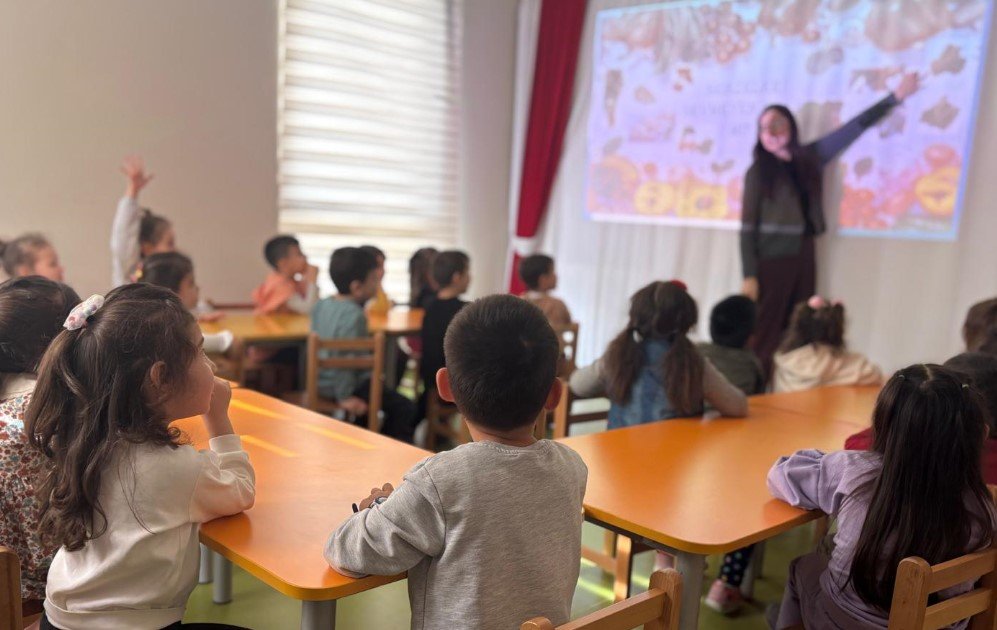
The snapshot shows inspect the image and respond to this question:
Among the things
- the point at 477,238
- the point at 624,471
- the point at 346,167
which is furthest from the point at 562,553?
the point at 477,238

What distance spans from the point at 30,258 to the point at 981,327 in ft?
11.8

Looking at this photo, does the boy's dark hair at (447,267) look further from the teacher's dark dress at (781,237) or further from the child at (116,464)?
the child at (116,464)

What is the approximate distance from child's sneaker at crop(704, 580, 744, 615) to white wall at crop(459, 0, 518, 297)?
3.85 meters

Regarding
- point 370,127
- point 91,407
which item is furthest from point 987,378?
point 370,127

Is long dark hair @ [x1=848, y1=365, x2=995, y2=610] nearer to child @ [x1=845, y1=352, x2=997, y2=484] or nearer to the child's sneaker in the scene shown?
child @ [x1=845, y1=352, x2=997, y2=484]

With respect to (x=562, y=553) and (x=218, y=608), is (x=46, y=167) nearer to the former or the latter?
(x=218, y=608)

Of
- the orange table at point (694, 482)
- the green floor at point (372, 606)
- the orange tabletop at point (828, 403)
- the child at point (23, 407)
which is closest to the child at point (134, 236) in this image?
the green floor at point (372, 606)

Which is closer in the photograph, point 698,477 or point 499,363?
point 499,363

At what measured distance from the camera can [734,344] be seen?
300cm

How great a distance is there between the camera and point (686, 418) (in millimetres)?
2475

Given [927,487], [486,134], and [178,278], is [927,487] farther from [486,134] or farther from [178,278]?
[486,134]

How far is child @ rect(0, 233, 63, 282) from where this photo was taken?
343cm

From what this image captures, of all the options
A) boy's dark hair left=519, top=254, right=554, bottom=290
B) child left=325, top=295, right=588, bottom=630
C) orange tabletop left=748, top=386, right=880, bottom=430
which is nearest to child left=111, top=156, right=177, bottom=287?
boy's dark hair left=519, top=254, right=554, bottom=290

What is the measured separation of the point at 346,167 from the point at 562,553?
4.46 metres
